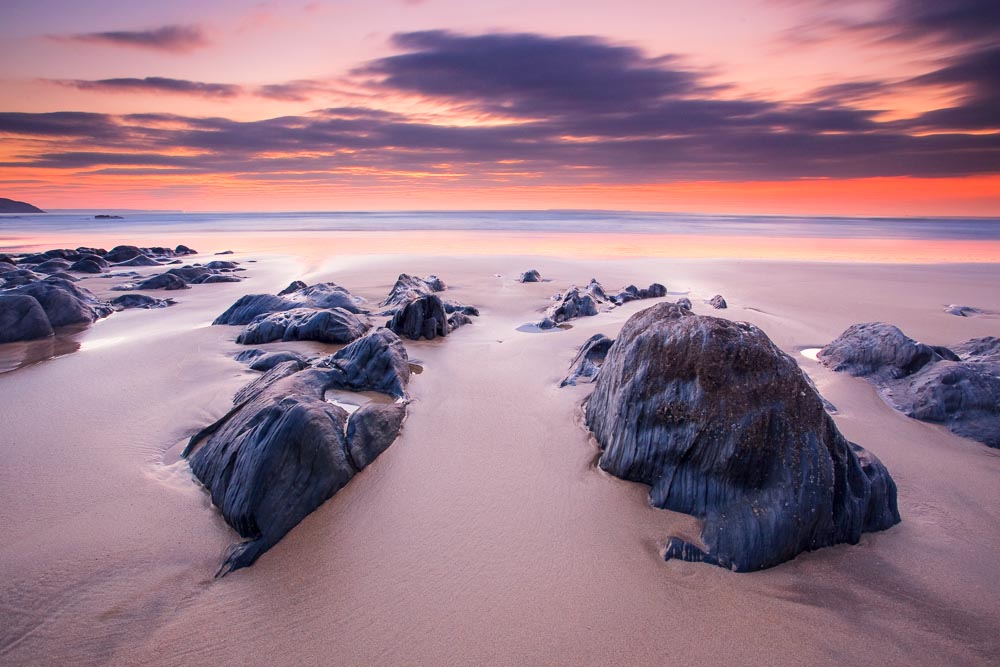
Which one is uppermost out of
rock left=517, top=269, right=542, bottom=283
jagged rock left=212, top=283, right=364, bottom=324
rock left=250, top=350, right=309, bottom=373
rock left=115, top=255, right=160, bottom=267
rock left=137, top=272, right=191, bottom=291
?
rock left=517, top=269, right=542, bottom=283

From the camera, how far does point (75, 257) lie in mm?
16891

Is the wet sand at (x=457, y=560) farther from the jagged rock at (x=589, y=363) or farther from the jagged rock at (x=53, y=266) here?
the jagged rock at (x=53, y=266)

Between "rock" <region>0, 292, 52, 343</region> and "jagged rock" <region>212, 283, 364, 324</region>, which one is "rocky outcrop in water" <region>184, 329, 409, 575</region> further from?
"rock" <region>0, 292, 52, 343</region>

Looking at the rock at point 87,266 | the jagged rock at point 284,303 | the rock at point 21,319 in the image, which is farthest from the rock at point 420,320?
the rock at point 87,266

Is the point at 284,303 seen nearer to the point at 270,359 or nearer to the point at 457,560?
the point at 270,359

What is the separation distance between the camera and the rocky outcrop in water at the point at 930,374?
4070 mm

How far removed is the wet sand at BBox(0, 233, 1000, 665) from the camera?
2119 mm

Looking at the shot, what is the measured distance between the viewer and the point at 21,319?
708 centimetres

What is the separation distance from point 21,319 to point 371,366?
6.13 metres

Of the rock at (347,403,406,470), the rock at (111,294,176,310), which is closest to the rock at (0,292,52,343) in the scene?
the rock at (111,294,176,310)

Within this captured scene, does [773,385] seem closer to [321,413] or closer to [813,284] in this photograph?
[321,413]

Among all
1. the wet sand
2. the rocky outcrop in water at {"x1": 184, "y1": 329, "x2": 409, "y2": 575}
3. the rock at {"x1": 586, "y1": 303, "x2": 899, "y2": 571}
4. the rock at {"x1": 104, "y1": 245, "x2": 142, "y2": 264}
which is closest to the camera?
the wet sand

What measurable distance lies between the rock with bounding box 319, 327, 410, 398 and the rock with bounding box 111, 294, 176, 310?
6864 millimetres

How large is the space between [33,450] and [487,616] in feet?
12.0
